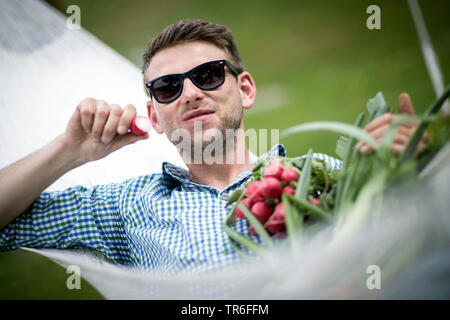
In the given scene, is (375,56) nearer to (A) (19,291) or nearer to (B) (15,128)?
(B) (15,128)

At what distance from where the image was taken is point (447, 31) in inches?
38.8

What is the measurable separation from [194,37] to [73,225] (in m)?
0.63

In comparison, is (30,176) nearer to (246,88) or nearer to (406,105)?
(246,88)

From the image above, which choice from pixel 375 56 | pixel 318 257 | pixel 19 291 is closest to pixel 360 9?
pixel 375 56

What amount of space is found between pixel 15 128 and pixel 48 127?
134 millimetres

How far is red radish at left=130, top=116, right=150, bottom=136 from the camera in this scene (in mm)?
852

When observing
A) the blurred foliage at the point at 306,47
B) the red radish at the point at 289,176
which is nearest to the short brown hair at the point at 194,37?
the blurred foliage at the point at 306,47

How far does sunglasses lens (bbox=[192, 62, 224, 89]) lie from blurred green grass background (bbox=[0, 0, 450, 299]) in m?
0.56

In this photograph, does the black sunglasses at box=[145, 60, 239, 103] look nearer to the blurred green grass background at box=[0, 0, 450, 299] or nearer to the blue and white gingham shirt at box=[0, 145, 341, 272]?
the blue and white gingham shirt at box=[0, 145, 341, 272]

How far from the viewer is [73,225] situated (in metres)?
0.93

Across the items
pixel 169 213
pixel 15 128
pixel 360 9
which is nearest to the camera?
pixel 169 213

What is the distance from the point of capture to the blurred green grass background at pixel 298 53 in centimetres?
138

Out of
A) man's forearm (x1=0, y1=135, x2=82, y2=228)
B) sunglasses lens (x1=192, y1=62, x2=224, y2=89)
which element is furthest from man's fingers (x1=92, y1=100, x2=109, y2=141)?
sunglasses lens (x1=192, y1=62, x2=224, y2=89)

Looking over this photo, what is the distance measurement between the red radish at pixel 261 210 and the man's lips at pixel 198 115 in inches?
14.5
